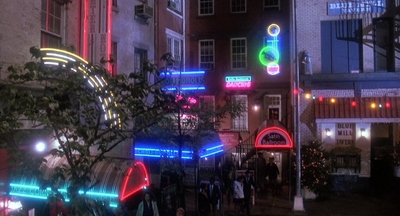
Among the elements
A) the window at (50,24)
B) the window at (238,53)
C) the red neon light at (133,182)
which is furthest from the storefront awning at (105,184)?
the window at (238,53)

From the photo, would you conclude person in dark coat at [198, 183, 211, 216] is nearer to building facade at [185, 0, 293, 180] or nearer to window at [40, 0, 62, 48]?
window at [40, 0, 62, 48]

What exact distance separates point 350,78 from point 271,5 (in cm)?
809

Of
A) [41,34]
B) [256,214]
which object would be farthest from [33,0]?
[256,214]

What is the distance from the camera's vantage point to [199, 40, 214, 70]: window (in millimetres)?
26375

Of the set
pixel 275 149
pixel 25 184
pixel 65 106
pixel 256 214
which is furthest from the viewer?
pixel 275 149

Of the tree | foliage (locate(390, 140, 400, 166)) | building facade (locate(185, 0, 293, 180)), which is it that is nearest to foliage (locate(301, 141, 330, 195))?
foliage (locate(390, 140, 400, 166))

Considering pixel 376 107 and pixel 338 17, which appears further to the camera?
pixel 338 17

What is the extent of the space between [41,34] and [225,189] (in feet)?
37.4

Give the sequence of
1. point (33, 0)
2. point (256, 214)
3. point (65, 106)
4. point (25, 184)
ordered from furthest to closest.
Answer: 1. point (256, 214)
2. point (33, 0)
3. point (25, 184)
4. point (65, 106)

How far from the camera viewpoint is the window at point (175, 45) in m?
22.8

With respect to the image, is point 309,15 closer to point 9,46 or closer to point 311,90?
point 311,90

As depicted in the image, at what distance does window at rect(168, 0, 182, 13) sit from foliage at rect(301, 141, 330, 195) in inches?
427

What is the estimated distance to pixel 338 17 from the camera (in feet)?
66.9

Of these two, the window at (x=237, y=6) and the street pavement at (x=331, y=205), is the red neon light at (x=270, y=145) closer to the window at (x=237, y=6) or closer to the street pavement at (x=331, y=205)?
the street pavement at (x=331, y=205)
